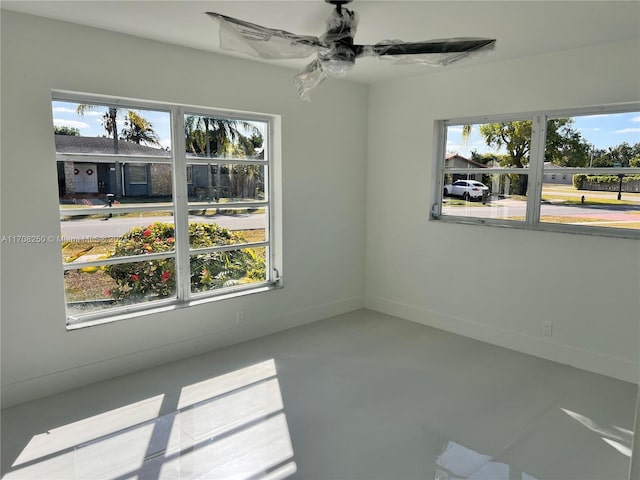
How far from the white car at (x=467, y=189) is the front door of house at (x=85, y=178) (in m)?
3.16

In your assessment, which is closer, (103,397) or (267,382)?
(103,397)

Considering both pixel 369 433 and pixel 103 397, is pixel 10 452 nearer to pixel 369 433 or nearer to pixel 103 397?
pixel 103 397

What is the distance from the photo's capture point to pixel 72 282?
329 cm

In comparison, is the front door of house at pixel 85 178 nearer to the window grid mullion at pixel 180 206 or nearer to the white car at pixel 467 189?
the window grid mullion at pixel 180 206

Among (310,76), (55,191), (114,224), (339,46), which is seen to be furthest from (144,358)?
(339,46)

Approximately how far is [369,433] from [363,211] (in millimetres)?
2834

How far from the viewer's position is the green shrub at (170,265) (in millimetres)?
3545

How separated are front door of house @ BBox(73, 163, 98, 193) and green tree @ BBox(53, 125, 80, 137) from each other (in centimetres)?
21

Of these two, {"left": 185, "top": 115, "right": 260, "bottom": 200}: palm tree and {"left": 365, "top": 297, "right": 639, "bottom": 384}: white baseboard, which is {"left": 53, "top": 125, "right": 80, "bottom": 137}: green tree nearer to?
{"left": 185, "top": 115, "right": 260, "bottom": 200}: palm tree

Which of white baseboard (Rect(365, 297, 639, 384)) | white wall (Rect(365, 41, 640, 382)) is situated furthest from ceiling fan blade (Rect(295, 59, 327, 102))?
white baseboard (Rect(365, 297, 639, 384))

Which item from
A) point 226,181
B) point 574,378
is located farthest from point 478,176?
point 226,181

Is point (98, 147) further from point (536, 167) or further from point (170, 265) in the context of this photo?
point (536, 167)

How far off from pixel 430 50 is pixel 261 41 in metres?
0.89

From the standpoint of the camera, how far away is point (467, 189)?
4352mm
